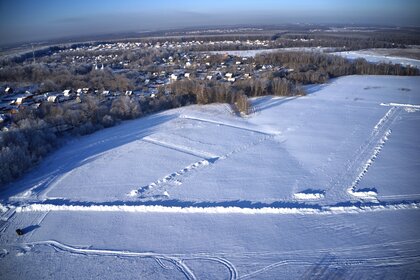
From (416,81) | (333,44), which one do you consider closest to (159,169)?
(416,81)

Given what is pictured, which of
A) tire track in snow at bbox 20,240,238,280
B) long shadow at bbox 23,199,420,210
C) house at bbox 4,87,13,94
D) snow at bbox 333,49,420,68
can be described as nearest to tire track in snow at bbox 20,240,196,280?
tire track in snow at bbox 20,240,238,280

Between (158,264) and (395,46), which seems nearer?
Answer: (158,264)

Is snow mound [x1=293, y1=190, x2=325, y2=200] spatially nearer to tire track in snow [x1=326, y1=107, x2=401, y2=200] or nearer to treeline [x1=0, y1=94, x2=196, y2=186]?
tire track in snow [x1=326, y1=107, x2=401, y2=200]

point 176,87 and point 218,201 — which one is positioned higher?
point 176,87

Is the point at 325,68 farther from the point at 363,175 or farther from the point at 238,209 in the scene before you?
the point at 238,209

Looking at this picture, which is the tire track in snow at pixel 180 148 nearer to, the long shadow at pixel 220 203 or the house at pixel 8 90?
the long shadow at pixel 220 203

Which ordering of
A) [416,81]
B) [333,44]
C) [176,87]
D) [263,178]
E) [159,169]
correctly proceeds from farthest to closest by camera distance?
1. [333,44]
2. [416,81]
3. [176,87]
4. [159,169]
5. [263,178]

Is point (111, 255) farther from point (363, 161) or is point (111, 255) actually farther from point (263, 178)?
point (363, 161)

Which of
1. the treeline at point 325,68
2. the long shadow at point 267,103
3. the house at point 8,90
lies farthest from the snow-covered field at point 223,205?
the house at point 8,90
